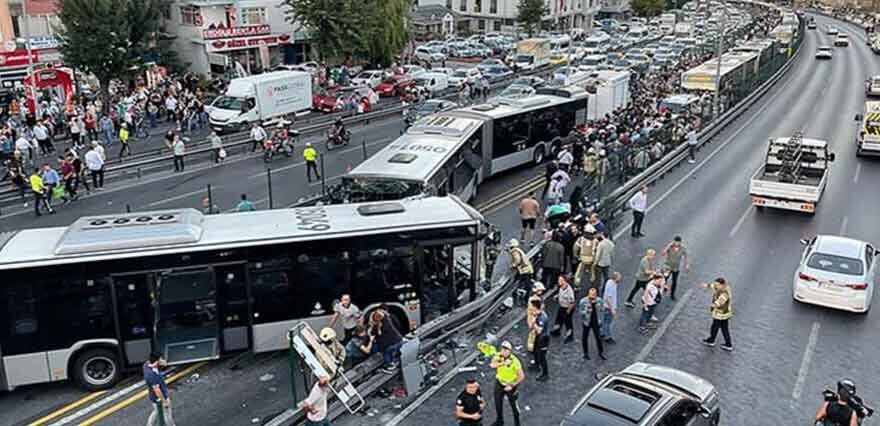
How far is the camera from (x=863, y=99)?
172ft

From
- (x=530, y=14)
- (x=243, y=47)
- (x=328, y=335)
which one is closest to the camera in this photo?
(x=328, y=335)

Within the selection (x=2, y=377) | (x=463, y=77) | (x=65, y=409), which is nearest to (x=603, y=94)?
(x=463, y=77)

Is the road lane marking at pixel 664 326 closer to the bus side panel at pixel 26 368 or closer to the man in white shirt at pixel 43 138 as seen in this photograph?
the bus side panel at pixel 26 368

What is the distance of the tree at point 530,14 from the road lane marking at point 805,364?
7398cm

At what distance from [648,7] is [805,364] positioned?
119 m

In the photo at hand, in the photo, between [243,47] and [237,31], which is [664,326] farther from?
[243,47]

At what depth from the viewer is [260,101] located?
42656 millimetres

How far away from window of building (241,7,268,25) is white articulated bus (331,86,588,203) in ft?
106

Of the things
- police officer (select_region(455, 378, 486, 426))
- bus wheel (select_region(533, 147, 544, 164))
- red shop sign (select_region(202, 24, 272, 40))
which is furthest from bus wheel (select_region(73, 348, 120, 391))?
red shop sign (select_region(202, 24, 272, 40))

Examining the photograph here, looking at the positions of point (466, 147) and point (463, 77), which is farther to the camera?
point (463, 77)

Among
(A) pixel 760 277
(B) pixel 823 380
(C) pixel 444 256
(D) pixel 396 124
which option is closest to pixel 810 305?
(A) pixel 760 277

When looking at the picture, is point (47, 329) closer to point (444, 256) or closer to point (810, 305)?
point (444, 256)

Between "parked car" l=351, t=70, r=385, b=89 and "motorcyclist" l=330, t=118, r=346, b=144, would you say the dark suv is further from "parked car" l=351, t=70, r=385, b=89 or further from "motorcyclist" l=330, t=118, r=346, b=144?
"parked car" l=351, t=70, r=385, b=89

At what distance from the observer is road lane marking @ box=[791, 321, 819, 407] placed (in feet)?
49.6
